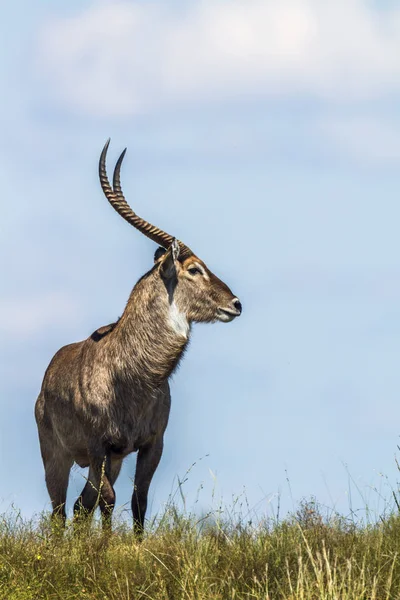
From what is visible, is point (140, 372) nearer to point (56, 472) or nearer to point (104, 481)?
point (104, 481)

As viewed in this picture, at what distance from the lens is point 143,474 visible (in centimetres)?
1009

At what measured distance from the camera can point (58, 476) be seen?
1151 centimetres

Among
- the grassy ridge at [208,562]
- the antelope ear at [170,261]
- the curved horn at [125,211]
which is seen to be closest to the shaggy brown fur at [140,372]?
the antelope ear at [170,261]

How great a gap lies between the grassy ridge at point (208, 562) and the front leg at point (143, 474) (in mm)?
1755

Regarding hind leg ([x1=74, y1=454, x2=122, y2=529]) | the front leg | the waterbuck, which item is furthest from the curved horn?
hind leg ([x1=74, y1=454, x2=122, y2=529])

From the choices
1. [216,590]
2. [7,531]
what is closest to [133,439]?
[7,531]

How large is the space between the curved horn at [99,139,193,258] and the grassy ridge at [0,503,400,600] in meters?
3.06

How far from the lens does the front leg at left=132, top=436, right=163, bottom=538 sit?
10055 mm

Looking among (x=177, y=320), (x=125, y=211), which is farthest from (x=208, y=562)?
(x=125, y=211)

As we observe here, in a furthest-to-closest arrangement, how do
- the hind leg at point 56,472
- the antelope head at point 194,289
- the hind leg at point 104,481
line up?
1. the hind leg at point 56,472
2. the antelope head at point 194,289
3. the hind leg at point 104,481

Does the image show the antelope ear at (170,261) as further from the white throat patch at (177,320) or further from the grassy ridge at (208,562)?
the grassy ridge at (208,562)

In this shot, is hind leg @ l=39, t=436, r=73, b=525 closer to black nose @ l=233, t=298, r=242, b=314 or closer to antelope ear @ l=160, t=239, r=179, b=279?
antelope ear @ l=160, t=239, r=179, b=279

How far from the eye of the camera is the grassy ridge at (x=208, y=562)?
6277 millimetres

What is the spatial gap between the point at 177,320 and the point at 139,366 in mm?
551
